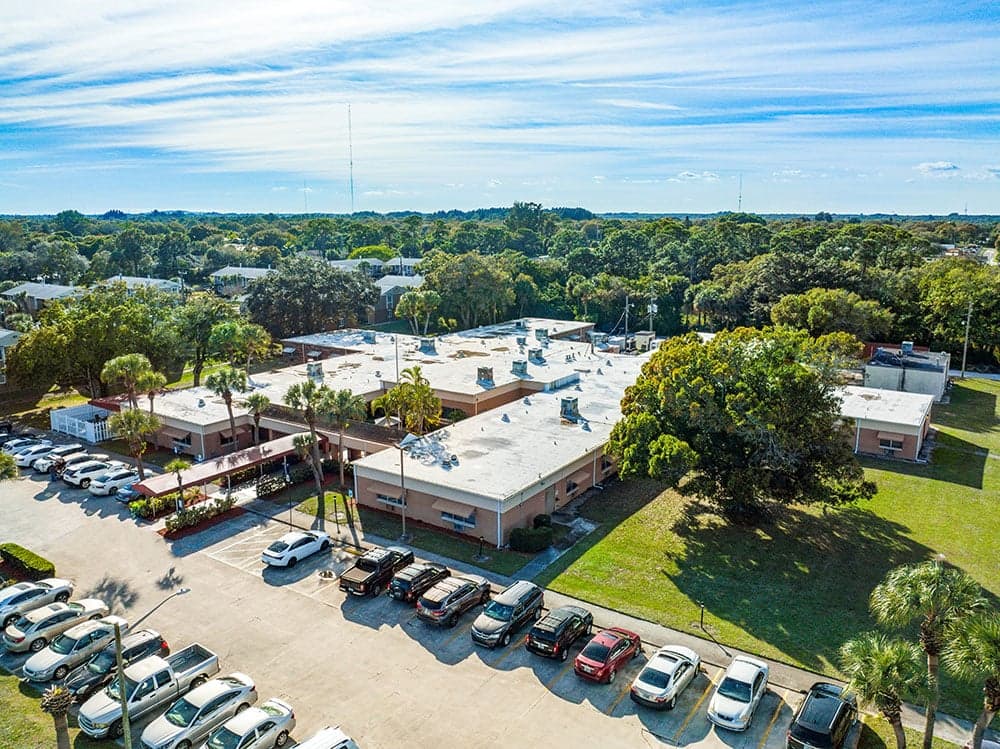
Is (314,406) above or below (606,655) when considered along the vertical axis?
above

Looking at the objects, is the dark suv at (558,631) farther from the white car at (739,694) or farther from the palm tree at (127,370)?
the palm tree at (127,370)

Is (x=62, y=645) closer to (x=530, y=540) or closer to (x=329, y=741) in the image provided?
(x=329, y=741)

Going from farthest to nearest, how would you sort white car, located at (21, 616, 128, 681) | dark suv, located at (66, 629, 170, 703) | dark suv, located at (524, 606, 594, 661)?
dark suv, located at (524, 606, 594, 661) → white car, located at (21, 616, 128, 681) → dark suv, located at (66, 629, 170, 703)

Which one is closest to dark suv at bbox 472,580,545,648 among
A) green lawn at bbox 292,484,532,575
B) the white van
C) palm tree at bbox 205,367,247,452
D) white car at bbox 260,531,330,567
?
green lawn at bbox 292,484,532,575

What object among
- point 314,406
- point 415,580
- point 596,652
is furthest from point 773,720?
point 314,406

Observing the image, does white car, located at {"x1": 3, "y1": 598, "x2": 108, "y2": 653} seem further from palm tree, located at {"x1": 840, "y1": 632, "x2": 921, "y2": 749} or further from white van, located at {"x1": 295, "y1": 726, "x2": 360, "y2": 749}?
palm tree, located at {"x1": 840, "y1": 632, "x2": 921, "y2": 749}

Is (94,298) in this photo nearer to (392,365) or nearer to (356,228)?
(392,365)
